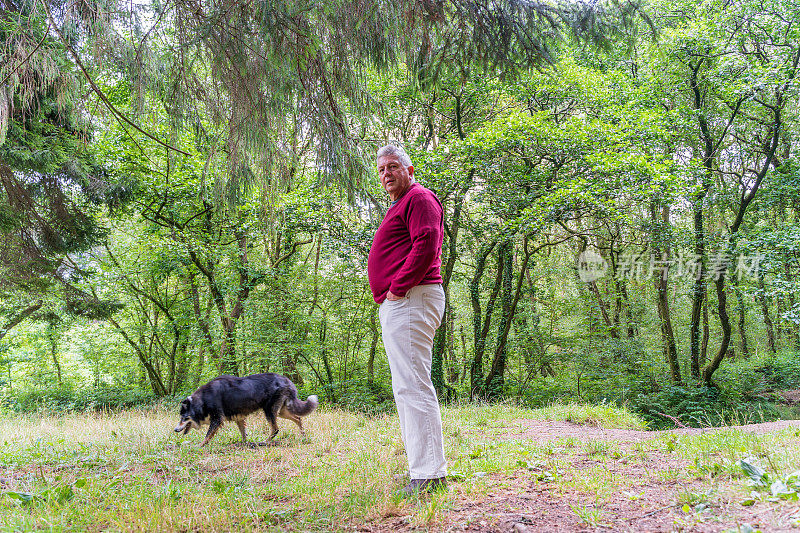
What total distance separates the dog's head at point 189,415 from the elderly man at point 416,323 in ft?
12.3

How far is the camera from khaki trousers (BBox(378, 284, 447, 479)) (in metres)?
2.88

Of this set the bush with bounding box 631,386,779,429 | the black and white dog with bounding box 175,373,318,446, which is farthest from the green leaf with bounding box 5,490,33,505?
the bush with bounding box 631,386,779,429

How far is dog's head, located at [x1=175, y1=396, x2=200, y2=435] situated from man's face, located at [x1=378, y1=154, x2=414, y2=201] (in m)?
4.06

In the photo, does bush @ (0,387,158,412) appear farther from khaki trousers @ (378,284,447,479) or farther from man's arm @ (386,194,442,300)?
man's arm @ (386,194,442,300)

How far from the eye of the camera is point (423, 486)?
2.88 m

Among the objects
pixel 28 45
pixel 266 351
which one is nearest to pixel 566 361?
pixel 266 351

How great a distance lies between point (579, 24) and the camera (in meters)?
4.14

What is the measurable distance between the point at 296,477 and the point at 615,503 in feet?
7.58

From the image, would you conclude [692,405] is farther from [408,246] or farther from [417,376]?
[408,246]

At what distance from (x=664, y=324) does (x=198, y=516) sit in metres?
15.4

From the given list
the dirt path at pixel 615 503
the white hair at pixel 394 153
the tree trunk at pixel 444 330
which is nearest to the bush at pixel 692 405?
the tree trunk at pixel 444 330

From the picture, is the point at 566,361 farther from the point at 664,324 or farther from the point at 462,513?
the point at 462,513

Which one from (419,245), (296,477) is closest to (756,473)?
(419,245)

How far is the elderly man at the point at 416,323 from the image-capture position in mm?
2871
